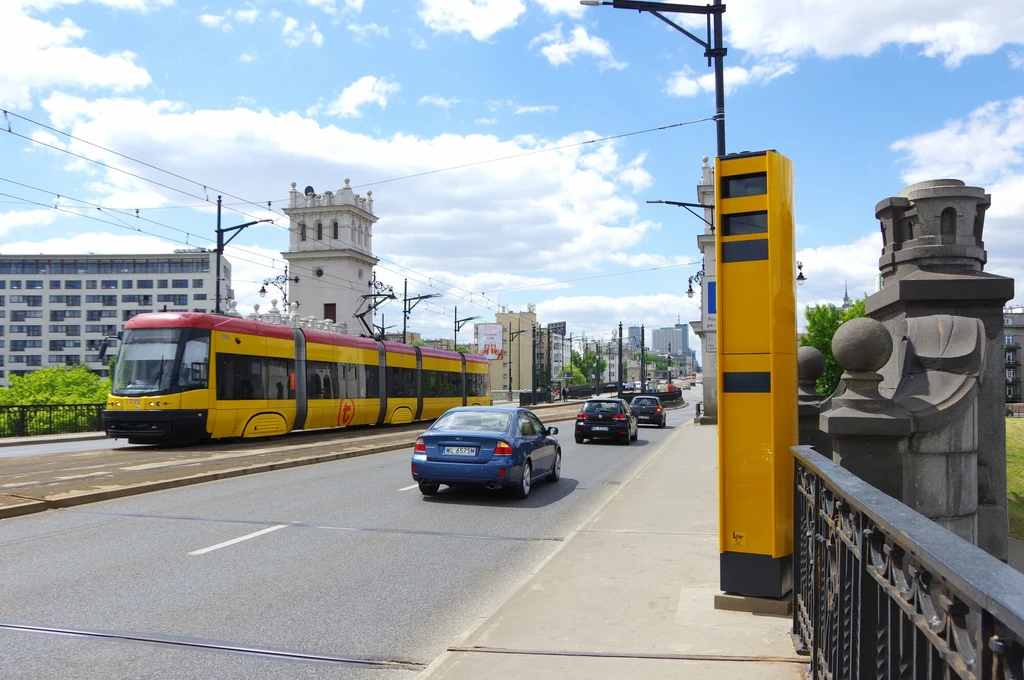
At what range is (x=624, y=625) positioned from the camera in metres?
5.49

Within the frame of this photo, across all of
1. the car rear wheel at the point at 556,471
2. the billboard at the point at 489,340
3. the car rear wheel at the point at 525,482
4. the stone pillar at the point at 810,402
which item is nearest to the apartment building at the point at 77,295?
the billboard at the point at 489,340

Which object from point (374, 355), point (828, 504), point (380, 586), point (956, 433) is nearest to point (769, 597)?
point (956, 433)

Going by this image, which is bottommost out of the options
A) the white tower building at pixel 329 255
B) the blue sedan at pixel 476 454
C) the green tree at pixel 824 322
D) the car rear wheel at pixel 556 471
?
the car rear wheel at pixel 556 471

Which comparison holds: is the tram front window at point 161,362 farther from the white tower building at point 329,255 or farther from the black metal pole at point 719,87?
the white tower building at point 329,255

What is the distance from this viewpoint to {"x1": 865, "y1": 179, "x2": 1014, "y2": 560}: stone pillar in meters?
6.21

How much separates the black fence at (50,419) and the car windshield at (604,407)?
18769mm

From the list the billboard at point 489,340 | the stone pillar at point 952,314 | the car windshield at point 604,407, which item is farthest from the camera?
the billboard at point 489,340

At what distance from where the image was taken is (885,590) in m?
2.29

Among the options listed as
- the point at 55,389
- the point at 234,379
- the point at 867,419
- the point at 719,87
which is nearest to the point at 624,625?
the point at 867,419

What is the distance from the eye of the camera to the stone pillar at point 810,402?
704cm

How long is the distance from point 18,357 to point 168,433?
5074 inches

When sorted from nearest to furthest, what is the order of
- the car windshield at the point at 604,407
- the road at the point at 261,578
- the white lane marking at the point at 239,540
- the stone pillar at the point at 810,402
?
the road at the point at 261,578 → the stone pillar at the point at 810,402 → the white lane marking at the point at 239,540 → the car windshield at the point at 604,407

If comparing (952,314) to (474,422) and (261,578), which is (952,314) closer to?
(261,578)

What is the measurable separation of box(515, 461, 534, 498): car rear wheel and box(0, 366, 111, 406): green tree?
28.2m
